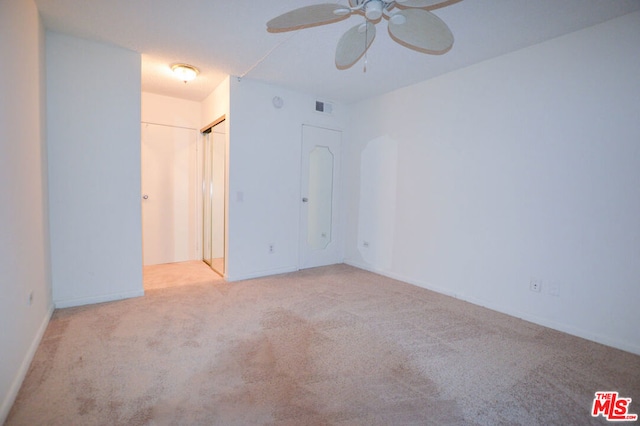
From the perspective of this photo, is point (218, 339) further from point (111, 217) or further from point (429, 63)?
point (429, 63)

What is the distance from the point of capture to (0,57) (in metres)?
1.56

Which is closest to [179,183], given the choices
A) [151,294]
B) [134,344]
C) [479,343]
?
[151,294]

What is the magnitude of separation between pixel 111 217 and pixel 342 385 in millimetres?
2615

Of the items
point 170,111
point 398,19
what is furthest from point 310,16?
point 170,111

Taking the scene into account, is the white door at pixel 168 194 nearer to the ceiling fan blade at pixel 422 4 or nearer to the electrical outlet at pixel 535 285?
the ceiling fan blade at pixel 422 4

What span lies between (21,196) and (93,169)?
1.01m

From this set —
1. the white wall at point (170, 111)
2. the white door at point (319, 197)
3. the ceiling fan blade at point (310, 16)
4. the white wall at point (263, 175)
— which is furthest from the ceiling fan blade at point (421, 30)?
the white wall at point (170, 111)

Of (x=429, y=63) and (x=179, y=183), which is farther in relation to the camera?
(x=179, y=183)

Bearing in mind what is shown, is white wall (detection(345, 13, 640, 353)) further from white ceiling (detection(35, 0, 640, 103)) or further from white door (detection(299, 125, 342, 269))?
white door (detection(299, 125, 342, 269))

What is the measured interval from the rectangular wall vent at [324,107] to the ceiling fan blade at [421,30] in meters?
2.60

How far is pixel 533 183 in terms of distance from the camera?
270 cm

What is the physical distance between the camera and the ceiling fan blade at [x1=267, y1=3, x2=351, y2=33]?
5.16 ft

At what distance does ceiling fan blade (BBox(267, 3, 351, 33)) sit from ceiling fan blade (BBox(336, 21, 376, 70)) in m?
0.17

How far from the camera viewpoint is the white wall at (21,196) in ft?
5.21
